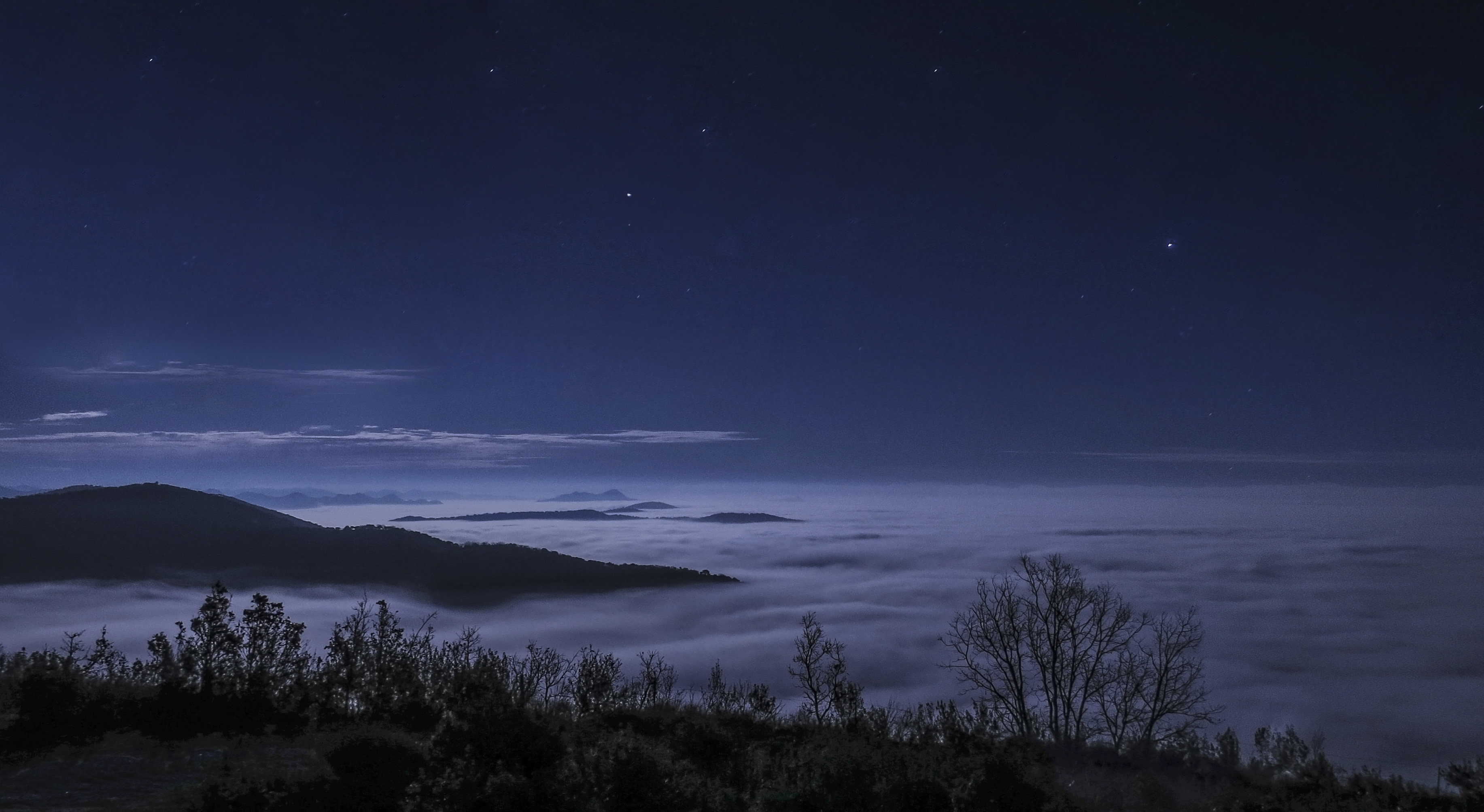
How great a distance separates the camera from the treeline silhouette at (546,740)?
497 inches

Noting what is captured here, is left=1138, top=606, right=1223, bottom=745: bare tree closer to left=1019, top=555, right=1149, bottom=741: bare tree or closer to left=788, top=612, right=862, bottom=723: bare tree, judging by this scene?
left=1019, top=555, right=1149, bottom=741: bare tree

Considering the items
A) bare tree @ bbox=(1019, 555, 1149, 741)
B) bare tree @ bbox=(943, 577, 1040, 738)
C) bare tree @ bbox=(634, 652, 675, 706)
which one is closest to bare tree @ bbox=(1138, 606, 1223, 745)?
bare tree @ bbox=(1019, 555, 1149, 741)

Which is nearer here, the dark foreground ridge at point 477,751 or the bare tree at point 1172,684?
the dark foreground ridge at point 477,751

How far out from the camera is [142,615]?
517ft

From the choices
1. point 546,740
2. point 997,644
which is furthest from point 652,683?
point 997,644

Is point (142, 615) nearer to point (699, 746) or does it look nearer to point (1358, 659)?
point (699, 746)

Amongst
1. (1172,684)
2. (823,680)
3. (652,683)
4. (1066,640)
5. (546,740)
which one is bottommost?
(1172,684)

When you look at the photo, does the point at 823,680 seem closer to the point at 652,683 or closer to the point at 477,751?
the point at 652,683

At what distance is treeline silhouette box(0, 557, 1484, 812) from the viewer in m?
12.6

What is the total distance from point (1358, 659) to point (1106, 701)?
175076mm

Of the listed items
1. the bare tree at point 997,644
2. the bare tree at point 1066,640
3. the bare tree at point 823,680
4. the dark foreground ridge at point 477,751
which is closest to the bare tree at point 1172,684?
the bare tree at point 1066,640

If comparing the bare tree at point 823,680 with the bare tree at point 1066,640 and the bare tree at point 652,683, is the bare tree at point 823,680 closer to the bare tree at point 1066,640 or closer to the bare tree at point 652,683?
the bare tree at point 652,683

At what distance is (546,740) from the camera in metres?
14.4

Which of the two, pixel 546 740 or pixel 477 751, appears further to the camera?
pixel 546 740
